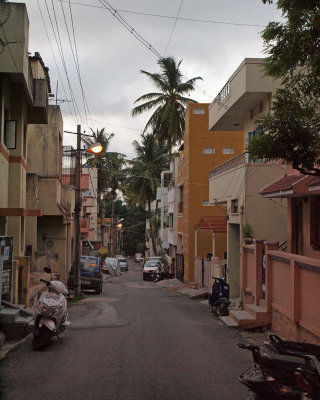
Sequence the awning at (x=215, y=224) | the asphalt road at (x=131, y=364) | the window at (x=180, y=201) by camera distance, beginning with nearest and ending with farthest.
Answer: the asphalt road at (x=131, y=364) < the awning at (x=215, y=224) < the window at (x=180, y=201)

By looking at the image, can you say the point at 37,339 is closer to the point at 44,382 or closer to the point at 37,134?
the point at 44,382

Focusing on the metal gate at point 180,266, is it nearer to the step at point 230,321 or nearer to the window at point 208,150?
the window at point 208,150

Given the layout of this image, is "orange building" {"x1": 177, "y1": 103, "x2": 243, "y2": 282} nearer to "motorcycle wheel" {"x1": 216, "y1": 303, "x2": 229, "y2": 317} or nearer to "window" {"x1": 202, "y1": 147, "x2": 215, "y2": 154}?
"window" {"x1": 202, "y1": 147, "x2": 215, "y2": 154}

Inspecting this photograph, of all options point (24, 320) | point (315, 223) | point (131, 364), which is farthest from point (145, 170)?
point (131, 364)

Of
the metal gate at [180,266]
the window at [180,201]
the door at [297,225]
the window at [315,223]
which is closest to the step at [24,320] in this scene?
the window at [315,223]

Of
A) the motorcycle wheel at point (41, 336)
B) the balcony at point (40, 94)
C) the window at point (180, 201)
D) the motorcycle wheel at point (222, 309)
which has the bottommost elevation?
the motorcycle wheel at point (222, 309)

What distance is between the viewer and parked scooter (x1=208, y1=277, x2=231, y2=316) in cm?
1511

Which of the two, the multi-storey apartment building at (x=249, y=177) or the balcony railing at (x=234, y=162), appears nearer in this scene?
the multi-storey apartment building at (x=249, y=177)

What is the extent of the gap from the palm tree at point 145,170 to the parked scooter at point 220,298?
103 feet

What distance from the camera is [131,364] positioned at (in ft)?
27.5

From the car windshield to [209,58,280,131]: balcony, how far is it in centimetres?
914

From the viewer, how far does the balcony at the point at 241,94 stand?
1667 centimetres

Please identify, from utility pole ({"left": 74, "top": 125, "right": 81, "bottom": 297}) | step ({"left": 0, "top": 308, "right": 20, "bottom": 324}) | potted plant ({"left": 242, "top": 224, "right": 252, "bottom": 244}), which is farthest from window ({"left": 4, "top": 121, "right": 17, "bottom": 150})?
potted plant ({"left": 242, "top": 224, "right": 252, "bottom": 244})

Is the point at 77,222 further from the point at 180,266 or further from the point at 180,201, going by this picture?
the point at 180,201
